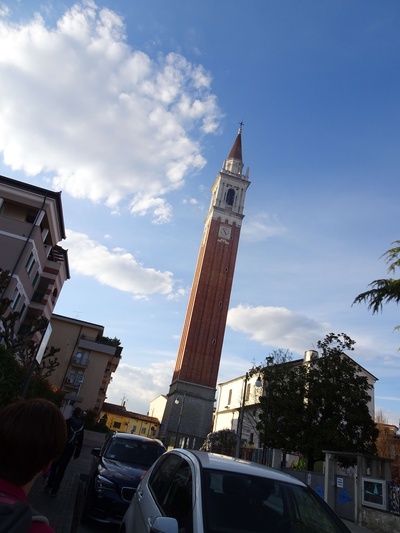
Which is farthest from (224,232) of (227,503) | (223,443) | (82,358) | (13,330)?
(227,503)

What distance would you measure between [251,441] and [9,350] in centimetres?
3406

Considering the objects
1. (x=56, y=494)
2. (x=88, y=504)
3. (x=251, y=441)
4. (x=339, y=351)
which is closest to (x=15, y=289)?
(x=56, y=494)

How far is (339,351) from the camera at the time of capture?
22.6m

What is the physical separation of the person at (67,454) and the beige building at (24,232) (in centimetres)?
1203

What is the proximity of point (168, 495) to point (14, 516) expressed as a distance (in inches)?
110

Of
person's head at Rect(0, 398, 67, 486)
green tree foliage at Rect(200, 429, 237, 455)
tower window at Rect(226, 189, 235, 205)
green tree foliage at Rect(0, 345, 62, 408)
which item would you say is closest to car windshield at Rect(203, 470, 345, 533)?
person's head at Rect(0, 398, 67, 486)

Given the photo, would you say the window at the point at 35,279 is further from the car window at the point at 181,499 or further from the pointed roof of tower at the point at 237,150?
the pointed roof of tower at the point at 237,150

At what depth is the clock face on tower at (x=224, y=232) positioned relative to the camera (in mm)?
57594

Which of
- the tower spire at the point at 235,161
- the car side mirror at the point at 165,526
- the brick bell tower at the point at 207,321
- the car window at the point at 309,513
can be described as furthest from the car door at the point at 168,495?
the tower spire at the point at 235,161

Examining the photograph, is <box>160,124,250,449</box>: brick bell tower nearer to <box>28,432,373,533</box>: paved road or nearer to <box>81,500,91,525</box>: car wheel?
<box>28,432,373,533</box>: paved road

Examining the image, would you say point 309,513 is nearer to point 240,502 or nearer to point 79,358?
point 240,502

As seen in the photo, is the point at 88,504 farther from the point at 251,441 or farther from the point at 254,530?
the point at 251,441

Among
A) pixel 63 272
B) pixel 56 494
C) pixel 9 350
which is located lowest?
pixel 56 494

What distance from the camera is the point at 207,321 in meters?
53.4
